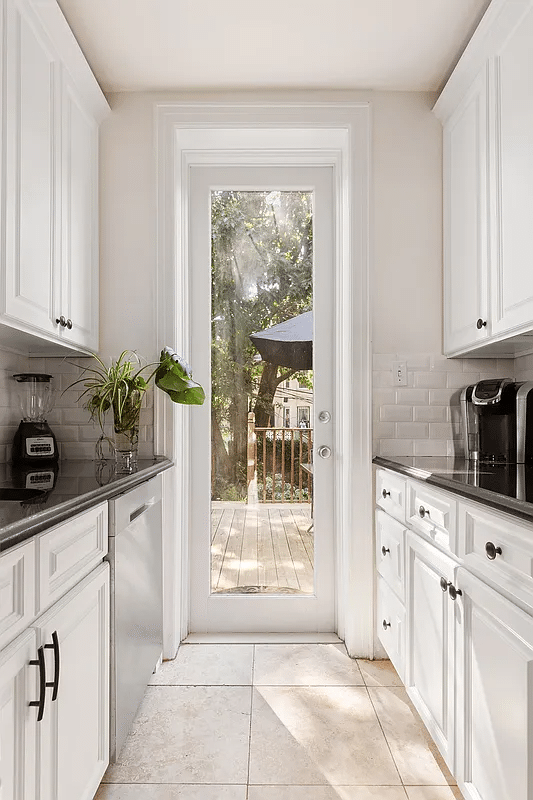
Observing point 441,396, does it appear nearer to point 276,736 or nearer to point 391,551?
point 391,551

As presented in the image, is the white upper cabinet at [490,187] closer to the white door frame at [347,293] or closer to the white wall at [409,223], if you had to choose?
the white wall at [409,223]

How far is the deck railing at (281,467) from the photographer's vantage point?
9.98ft

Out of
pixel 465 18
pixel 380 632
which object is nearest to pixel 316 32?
pixel 465 18

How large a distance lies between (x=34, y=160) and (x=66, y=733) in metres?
1.63

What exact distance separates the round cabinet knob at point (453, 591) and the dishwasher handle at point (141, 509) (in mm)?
1005

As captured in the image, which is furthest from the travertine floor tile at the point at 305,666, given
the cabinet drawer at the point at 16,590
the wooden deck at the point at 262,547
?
the cabinet drawer at the point at 16,590

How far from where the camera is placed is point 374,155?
8.93 feet

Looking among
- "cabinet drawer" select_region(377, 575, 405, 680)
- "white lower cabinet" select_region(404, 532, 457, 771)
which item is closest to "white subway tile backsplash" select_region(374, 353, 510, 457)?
"cabinet drawer" select_region(377, 575, 405, 680)

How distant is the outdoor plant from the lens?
2281mm

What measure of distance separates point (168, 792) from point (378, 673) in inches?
42.9

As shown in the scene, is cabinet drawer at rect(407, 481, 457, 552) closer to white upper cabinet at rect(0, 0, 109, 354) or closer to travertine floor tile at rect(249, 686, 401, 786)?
travertine floor tile at rect(249, 686, 401, 786)

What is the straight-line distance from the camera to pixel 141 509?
84.2 inches

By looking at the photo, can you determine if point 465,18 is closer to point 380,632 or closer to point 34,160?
point 34,160

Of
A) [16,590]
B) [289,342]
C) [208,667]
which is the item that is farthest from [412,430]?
[16,590]
